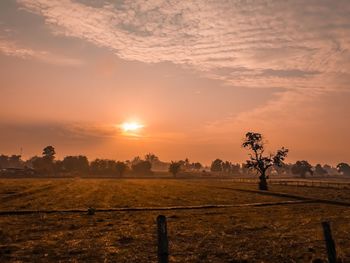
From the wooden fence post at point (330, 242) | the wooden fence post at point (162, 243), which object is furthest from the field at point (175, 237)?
the wooden fence post at point (162, 243)

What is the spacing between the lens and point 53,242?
24.0 metres

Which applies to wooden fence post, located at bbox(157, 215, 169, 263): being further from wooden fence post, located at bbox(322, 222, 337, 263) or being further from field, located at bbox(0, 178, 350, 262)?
field, located at bbox(0, 178, 350, 262)

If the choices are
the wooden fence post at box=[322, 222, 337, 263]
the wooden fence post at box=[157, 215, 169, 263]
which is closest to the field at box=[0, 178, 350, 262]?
the wooden fence post at box=[322, 222, 337, 263]

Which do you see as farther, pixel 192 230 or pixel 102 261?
pixel 192 230

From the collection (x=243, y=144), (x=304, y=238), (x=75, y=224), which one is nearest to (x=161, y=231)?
(x=304, y=238)

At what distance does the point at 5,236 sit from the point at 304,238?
21.5 metres

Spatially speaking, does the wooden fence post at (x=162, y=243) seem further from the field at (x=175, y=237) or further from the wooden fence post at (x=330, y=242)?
the field at (x=175, y=237)

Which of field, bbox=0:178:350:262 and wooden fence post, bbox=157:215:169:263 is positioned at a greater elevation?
wooden fence post, bbox=157:215:169:263

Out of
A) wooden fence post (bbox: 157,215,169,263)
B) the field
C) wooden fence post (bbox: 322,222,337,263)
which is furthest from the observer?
the field

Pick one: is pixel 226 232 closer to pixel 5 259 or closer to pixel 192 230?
pixel 192 230

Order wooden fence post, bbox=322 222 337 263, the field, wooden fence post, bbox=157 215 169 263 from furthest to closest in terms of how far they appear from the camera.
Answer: the field < wooden fence post, bbox=322 222 337 263 < wooden fence post, bbox=157 215 169 263

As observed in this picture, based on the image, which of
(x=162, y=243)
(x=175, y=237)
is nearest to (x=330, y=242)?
(x=162, y=243)

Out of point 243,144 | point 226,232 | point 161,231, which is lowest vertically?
point 226,232

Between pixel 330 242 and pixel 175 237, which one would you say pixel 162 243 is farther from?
pixel 175 237
